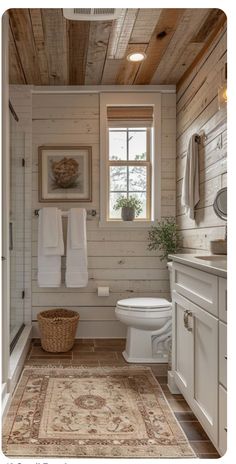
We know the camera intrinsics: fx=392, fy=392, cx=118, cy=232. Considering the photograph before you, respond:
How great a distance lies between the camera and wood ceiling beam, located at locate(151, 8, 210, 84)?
230cm

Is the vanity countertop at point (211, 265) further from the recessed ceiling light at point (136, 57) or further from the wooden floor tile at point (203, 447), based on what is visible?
the recessed ceiling light at point (136, 57)

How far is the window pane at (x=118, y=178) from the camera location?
3.52 m

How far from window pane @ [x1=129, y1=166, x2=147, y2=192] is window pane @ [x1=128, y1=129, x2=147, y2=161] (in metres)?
0.09

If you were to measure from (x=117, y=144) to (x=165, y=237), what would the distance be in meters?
0.97

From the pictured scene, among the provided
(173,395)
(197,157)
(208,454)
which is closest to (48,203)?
(197,157)

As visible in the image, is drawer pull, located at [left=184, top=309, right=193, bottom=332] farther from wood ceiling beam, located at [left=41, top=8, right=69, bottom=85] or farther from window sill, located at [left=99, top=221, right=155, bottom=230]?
wood ceiling beam, located at [left=41, top=8, right=69, bottom=85]

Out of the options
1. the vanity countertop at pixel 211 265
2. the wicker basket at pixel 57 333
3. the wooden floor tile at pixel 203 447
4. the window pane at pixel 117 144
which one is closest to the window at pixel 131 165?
the window pane at pixel 117 144

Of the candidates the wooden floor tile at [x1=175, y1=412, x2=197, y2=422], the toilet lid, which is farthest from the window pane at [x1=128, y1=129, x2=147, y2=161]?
the wooden floor tile at [x1=175, y1=412, x2=197, y2=422]

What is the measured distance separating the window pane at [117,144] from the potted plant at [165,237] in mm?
703

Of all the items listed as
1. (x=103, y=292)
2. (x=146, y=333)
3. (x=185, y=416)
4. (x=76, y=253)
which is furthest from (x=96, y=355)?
(x=185, y=416)

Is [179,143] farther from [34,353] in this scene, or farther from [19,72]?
Result: [34,353]

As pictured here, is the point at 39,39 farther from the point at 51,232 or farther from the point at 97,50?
the point at 51,232
